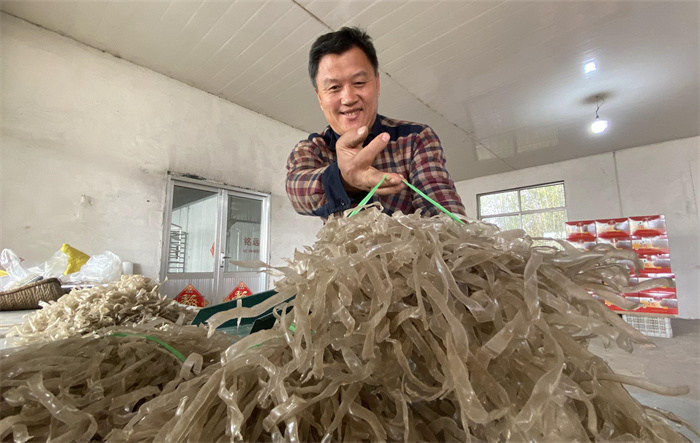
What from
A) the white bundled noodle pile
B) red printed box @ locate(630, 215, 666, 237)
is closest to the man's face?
the white bundled noodle pile

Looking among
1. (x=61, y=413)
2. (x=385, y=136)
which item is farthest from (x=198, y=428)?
(x=385, y=136)

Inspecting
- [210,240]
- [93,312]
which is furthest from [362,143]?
[210,240]

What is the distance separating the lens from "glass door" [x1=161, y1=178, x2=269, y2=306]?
9.95ft

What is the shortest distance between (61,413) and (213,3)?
2.84 meters

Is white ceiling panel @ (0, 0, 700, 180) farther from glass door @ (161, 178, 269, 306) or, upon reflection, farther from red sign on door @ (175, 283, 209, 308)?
red sign on door @ (175, 283, 209, 308)

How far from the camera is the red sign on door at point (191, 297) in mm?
2979

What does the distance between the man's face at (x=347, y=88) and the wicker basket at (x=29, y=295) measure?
5.01 feet

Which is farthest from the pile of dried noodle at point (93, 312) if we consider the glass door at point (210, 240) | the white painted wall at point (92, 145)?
the glass door at point (210, 240)

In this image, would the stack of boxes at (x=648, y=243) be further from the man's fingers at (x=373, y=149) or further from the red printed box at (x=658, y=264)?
the man's fingers at (x=373, y=149)

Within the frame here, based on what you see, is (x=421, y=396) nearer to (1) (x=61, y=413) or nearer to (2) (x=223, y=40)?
(1) (x=61, y=413)

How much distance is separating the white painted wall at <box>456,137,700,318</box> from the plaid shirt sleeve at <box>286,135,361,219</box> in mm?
6409

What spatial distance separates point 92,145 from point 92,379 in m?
3.10

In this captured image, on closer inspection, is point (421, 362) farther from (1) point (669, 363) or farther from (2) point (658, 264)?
(2) point (658, 264)

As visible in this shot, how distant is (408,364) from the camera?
24cm
